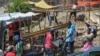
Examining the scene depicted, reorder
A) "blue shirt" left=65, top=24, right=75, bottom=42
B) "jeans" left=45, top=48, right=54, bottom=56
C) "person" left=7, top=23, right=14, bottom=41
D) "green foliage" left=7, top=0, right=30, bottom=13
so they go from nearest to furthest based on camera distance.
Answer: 1. "jeans" left=45, top=48, right=54, bottom=56
2. "blue shirt" left=65, top=24, right=75, bottom=42
3. "person" left=7, top=23, right=14, bottom=41
4. "green foliage" left=7, top=0, right=30, bottom=13

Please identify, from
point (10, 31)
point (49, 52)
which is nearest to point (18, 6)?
point (10, 31)

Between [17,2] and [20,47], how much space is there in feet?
60.0

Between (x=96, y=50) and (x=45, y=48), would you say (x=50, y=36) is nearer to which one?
(x=45, y=48)

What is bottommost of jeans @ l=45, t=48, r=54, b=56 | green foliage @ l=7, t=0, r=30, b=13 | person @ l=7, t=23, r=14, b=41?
green foliage @ l=7, t=0, r=30, b=13

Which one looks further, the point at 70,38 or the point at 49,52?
the point at 70,38

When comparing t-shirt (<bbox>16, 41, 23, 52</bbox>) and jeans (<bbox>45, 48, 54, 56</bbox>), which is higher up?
t-shirt (<bbox>16, 41, 23, 52</bbox>)

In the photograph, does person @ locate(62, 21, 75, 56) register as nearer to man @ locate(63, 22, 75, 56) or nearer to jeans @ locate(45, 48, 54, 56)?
man @ locate(63, 22, 75, 56)

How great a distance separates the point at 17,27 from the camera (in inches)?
742

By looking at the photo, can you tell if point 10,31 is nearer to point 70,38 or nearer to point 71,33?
point 70,38

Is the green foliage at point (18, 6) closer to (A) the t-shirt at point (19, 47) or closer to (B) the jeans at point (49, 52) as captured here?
(B) the jeans at point (49, 52)

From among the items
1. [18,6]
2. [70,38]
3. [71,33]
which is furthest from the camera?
[18,6]

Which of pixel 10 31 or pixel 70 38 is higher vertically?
pixel 70 38

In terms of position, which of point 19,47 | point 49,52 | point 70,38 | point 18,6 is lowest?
point 18,6

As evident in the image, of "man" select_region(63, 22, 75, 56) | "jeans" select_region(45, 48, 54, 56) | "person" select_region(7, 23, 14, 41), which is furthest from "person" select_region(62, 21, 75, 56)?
"person" select_region(7, 23, 14, 41)
